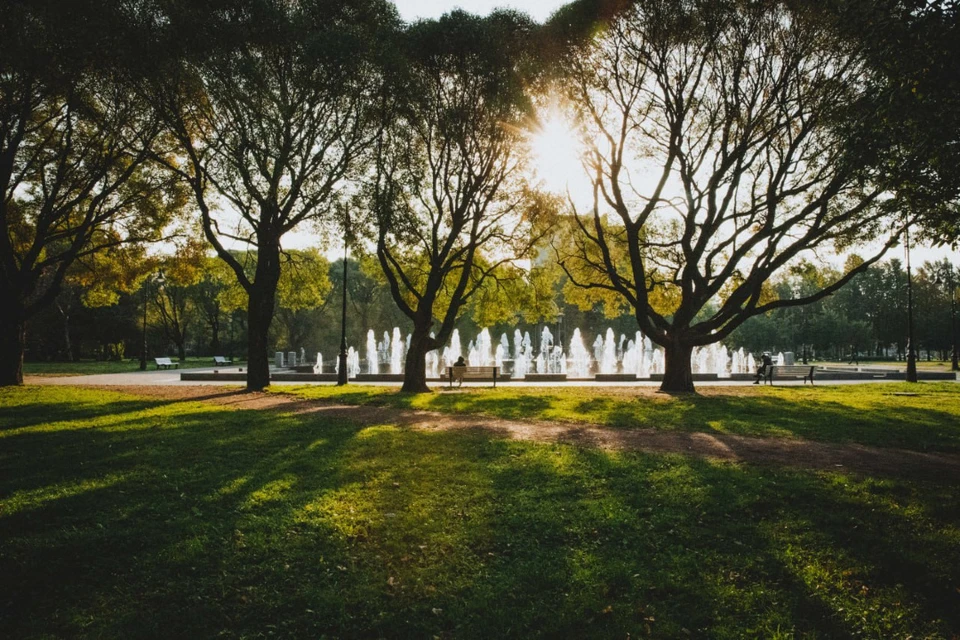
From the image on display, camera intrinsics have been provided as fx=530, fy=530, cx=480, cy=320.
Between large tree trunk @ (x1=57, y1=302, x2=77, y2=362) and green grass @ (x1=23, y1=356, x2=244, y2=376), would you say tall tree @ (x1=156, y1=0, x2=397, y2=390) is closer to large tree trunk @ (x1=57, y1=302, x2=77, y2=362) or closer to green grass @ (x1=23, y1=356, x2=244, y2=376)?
green grass @ (x1=23, y1=356, x2=244, y2=376)

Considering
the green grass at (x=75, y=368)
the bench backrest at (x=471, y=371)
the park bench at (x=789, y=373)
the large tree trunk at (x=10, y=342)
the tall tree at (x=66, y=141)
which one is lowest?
the green grass at (x=75, y=368)

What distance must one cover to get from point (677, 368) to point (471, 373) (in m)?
8.47

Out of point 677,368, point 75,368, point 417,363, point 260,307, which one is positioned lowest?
point 75,368

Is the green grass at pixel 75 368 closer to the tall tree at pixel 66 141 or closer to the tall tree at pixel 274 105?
the tall tree at pixel 66 141

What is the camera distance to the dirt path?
8.07 m

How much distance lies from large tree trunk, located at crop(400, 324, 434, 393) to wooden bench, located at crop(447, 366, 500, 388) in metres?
2.25

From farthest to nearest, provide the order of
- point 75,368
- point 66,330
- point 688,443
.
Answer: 1. point 66,330
2. point 75,368
3. point 688,443

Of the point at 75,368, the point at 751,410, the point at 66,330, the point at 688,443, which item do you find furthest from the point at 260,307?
the point at 66,330

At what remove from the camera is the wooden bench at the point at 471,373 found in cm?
2221

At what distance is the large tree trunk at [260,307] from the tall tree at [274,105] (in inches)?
1.5

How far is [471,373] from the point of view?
76.1ft

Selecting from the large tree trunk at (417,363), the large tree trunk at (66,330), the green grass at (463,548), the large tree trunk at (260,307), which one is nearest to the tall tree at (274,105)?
the large tree trunk at (260,307)

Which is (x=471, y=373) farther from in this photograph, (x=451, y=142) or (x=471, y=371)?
(x=451, y=142)

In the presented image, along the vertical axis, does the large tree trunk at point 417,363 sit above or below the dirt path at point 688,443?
above
